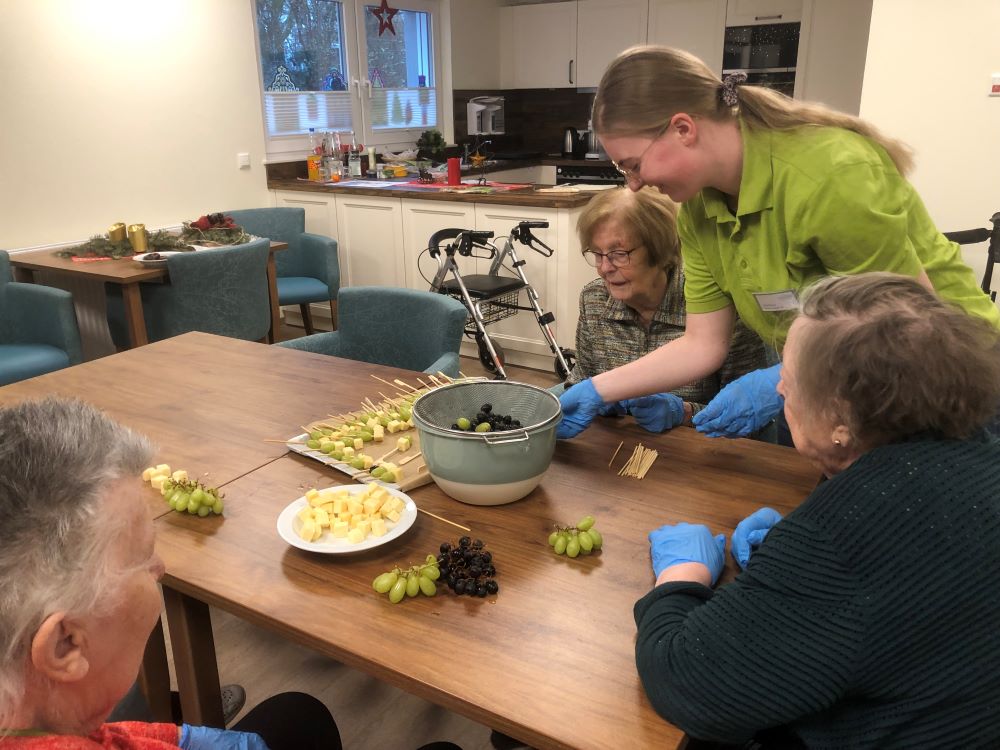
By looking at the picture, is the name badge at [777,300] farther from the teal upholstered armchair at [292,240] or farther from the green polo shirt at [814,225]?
the teal upholstered armchair at [292,240]

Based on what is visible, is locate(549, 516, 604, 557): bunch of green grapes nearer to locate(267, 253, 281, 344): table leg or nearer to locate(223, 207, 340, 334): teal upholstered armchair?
locate(267, 253, 281, 344): table leg

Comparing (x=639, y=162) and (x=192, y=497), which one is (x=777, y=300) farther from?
(x=192, y=497)

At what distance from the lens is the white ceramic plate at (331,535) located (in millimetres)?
1202

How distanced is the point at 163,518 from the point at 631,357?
1232 millimetres

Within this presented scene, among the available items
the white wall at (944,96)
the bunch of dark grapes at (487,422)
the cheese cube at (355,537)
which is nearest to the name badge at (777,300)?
the bunch of dark grapes at (487,422)

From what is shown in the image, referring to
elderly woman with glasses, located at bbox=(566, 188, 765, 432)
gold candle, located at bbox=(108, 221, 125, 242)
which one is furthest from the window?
elderly woman with glasses, located at bbox=(566, 188, 765, 432)

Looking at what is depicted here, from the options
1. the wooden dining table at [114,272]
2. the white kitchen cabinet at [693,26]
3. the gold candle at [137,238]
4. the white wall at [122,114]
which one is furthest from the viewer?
the white kitchen cabinet at [693,26]

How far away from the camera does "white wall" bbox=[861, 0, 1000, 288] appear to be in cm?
345

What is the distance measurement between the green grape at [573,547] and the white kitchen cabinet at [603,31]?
18.8 ft

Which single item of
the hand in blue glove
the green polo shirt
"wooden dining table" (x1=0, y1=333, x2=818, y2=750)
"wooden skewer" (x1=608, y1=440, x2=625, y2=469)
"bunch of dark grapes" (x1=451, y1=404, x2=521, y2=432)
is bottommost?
"wooden dining table" (x1=0, y1=333, x2=818, y2=750)

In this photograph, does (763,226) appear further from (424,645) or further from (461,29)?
(461,29)

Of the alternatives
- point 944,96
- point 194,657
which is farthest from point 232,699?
point 944,96

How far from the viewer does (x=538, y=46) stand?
6867mm

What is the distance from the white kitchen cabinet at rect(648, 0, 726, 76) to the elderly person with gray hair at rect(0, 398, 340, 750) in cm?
600
